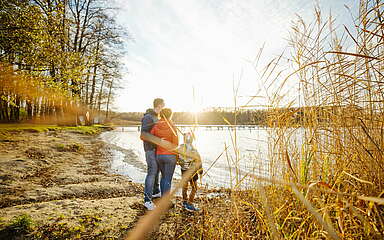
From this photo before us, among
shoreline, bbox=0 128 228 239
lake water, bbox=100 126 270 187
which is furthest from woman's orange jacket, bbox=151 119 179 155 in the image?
shoreline, bbox=0 128 228 239

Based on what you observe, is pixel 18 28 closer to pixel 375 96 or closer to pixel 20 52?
pixel 20 52

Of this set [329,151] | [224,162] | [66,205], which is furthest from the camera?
[224,162]

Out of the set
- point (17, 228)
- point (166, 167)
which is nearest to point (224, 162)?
point (166, 167)

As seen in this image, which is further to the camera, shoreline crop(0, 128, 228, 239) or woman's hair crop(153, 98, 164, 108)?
woman's hair crop(153, 98, 164, 108)

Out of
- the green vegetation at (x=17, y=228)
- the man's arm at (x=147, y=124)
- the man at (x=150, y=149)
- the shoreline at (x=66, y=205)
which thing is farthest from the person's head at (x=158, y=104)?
the green vegetation at (x=17, y=228)

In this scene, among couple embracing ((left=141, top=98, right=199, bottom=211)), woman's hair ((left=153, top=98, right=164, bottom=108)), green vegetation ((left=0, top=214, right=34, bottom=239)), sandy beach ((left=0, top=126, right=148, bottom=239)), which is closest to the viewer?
green vegetation ((left=0, top=214, right=34, bottom=239))

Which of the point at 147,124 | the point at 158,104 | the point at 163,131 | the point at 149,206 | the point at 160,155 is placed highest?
the point at 158,104

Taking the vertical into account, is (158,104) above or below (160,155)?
Answer: above

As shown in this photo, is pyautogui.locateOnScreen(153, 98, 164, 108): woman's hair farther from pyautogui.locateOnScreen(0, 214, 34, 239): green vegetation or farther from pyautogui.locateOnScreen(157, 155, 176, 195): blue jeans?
pyautogui.locateOnScreen(0, 214, 34, 239): green vegetation

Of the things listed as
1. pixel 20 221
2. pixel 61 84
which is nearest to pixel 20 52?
pixel 61 84

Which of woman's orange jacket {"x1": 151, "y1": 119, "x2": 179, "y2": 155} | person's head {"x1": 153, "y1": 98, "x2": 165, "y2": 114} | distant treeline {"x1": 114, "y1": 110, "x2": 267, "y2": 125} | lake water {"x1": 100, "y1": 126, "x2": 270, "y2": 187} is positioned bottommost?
lake water {"x1": 100, "y1": 126, "x2": 270, "y2": 187}

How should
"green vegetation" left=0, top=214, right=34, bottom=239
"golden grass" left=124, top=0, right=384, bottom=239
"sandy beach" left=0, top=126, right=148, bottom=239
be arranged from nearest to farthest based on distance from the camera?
"golden grass" left=124, top=0, right=384, bottom=239 < "green vegetation" left=0, top=214, right=34, bottom=239 < "sandy beach" left=0, top=126, right=148, bottom=239

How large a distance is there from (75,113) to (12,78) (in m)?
15.9

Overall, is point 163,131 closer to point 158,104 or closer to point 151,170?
point 158,104
